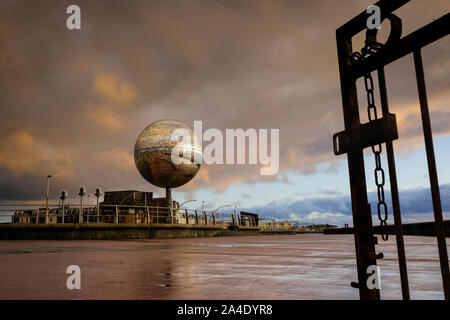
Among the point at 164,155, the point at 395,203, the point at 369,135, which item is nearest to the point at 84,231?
the point at 164,155

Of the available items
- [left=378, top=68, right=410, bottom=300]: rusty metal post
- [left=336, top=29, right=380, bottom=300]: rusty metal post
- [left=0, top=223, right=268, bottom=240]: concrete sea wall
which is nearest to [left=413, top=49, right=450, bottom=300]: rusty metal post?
[left=378, top=68, right=410, bottom=300]: rusty metal post

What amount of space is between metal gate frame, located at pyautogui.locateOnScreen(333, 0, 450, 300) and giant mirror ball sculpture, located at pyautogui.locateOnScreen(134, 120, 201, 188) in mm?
22442

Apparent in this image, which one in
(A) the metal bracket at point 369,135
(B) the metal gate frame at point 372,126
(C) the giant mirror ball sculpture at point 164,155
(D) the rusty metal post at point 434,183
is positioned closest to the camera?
(D) the rusty metal post at point 434,183

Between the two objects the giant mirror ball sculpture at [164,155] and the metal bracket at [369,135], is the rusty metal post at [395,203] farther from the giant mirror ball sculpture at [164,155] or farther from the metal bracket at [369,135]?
the giant mirror ball sculpture at [164,155]

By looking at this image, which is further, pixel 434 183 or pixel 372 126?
pixel 372 126

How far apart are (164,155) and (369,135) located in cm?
2263

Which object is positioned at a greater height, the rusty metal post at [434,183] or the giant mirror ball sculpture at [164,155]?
the giant mirror ball sculpture at [164,155]

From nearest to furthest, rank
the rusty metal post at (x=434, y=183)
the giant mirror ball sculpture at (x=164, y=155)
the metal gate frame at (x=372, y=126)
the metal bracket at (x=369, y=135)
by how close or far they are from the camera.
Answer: the rusty metal post at (x=434, y=183)
the metal gate frame at (x=372, y=126)
the metal bracket at (x=369, y=135)
the giant mirror ball sculpture at (x=164, y=155)

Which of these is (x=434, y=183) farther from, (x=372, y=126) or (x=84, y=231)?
(x=84, y=231)

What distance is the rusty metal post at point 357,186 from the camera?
1931 mm

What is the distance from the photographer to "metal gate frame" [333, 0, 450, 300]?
1.66m

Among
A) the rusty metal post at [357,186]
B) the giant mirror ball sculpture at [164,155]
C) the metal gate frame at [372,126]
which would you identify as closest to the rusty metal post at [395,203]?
the metal gate frame at [372,126]

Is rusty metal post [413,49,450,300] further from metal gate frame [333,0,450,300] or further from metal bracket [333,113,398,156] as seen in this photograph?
metal bracket [333,113,398,156]

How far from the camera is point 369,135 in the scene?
1.97m
